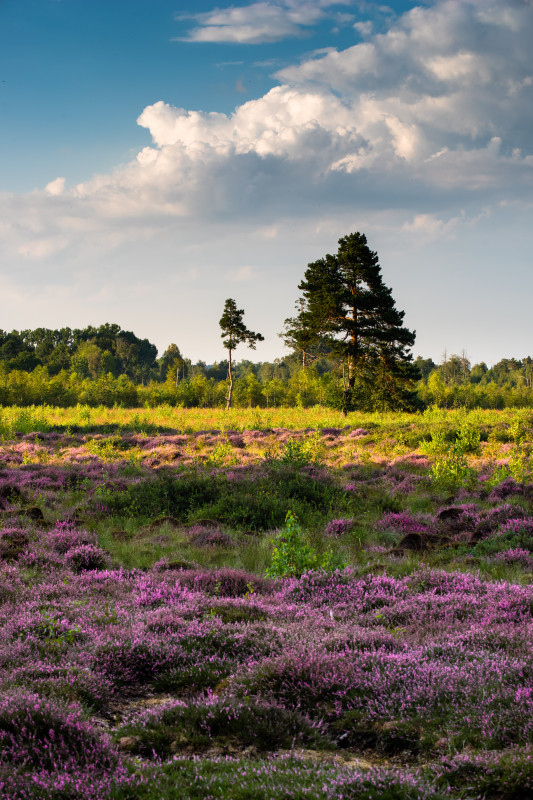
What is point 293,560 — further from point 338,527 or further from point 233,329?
point 233,329

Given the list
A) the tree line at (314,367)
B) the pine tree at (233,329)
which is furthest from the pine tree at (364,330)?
the pine tree at (233,329)

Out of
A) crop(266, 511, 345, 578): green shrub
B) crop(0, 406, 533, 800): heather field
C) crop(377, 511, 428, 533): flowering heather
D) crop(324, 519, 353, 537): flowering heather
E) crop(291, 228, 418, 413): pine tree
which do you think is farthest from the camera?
crop(291, 228, 418, 413): pine tree

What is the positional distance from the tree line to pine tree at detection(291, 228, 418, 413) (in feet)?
0.24

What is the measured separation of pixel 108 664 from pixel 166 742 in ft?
4.12

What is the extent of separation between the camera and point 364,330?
4144 cm

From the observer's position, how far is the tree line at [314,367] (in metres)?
41.8

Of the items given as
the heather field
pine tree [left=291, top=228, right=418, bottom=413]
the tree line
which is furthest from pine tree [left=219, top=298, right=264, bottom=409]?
the heather field

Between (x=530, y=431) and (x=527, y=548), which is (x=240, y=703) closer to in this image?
(x=527, y=548)

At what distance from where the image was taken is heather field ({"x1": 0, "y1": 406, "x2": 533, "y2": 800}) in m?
3.21

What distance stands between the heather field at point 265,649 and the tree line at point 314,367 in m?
29.8

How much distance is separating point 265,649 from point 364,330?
124ft

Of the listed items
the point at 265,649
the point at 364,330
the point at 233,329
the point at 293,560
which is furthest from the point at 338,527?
the point at 233,329

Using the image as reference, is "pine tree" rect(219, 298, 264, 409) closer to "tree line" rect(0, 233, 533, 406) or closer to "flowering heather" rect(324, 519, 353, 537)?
"tree line" rect(0, 233, 533, 406)

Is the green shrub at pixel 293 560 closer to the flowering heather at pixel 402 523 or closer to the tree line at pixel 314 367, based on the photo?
the flowering heather at pixel 402 523
